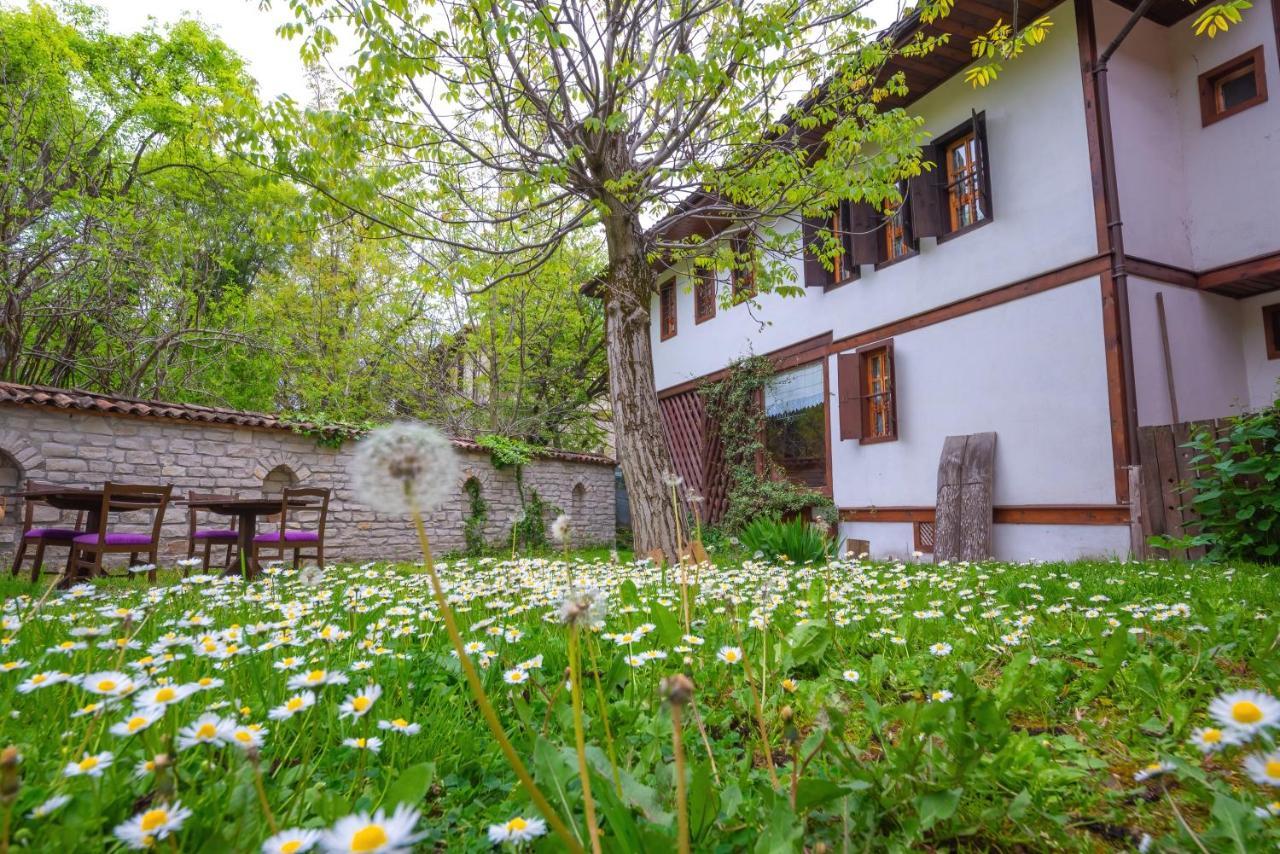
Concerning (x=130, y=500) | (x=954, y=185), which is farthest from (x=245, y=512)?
(x=954, y=185)

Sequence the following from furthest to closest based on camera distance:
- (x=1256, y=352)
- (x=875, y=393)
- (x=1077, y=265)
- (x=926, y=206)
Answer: (x=875, y=393) → (x=926, y=206) → (x=1256, y=352) → (x=1077, y=265)

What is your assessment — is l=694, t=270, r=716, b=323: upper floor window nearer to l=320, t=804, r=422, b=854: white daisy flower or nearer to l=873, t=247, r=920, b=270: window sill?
l=873, t=247, r=920, b=270: window sill

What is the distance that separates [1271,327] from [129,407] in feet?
42.6

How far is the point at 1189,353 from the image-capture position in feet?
22.5

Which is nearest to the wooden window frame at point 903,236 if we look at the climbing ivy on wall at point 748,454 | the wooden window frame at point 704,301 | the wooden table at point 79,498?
the climbing ivy on wall at point 748,454

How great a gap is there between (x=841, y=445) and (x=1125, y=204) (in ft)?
14.0

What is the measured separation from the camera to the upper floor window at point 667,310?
13.4 m

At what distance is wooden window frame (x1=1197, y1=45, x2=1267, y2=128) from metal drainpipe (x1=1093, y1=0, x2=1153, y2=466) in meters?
1.44

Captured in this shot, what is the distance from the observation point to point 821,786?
39.3 inches

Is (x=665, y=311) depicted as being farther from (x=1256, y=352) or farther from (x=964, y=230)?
(x=1256, y=352)

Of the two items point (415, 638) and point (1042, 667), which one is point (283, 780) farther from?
point (1042, 667)

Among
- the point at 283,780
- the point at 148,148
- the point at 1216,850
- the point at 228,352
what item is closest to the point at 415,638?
the point at 283,780

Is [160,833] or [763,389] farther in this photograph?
[763,389]

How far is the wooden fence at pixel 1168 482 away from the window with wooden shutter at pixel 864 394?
10.1ft
